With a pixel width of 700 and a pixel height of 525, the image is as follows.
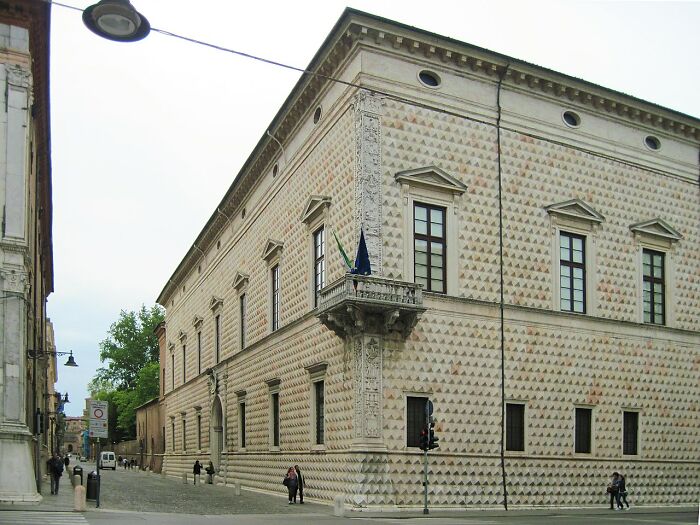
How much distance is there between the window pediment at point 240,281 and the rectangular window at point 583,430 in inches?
622

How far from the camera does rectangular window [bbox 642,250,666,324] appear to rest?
1163 inches

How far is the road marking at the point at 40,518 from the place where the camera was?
17.9 meters

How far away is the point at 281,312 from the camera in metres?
31.7

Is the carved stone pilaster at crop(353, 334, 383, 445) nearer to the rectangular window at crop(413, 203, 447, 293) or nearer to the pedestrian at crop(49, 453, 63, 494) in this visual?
the rectangular window at crop(413, 203, 447, 293)

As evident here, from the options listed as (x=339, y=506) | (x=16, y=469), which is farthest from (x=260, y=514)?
(x=16, y=469)

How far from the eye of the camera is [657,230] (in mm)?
30016

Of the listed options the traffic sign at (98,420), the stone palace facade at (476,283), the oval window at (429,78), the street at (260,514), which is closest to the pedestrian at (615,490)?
the street at (260,514)

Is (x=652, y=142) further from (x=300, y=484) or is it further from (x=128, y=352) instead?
(x=128, y=352)

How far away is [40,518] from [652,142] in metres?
23.3

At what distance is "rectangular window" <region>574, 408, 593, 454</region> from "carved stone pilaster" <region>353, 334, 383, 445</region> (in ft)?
24.3

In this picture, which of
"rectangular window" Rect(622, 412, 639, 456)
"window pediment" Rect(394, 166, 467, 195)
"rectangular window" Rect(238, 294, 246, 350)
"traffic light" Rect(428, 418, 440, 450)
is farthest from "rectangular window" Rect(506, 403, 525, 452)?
"rectangular window" Rect(238, 294, 246, 350)

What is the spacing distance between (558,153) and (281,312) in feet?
37.5

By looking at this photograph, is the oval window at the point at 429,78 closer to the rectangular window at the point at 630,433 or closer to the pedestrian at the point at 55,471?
the rectangular window at the point at 630,433

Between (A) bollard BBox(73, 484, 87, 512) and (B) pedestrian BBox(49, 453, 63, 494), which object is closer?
(A) bollard BBox(73, 484, 87, 512)
